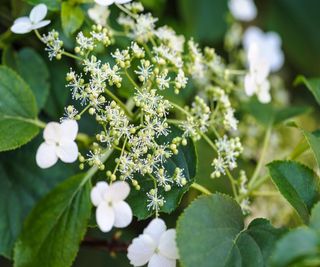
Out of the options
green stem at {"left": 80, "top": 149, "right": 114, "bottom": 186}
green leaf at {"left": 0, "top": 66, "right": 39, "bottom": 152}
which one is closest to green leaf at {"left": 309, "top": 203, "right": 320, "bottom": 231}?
green stem at {"left": 80, "top": 149, "right": 114, "bottom": 186}

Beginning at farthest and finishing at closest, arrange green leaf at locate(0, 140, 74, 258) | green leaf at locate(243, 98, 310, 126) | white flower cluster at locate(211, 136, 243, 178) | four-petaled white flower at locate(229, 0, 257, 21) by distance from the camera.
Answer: four-petaled white flower at locate(229, 0, 257, 21), green leaf at locate(243, 98, 310, 126), green leaf at locate(0, 140, 74, 258), white flower cluster at locate(211, 136, 243, 178)

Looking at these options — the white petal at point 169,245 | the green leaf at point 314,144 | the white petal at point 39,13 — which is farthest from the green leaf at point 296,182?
the white petal at point 39,13

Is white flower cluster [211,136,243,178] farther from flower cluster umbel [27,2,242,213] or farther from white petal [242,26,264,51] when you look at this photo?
→ white petal [242,26,264,51]

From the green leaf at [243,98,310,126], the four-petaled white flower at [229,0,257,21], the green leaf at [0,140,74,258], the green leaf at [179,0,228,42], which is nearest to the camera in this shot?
the green leaf at [0,140,74,258]

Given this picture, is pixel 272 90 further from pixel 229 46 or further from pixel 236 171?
pixel 236 171

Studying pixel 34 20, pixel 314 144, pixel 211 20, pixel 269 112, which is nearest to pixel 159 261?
pixel 314 144

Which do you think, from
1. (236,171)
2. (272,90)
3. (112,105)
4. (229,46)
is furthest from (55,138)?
(272,90)
